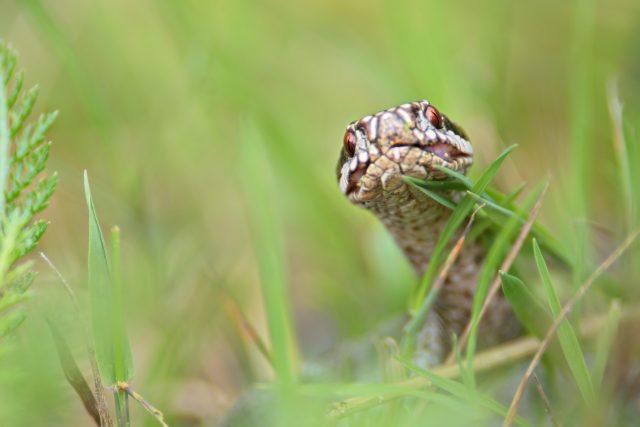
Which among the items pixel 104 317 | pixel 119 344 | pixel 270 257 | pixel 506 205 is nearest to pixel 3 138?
pixel 104 317

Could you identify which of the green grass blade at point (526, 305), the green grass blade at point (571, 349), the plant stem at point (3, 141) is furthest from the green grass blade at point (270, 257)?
the plant stem at point (3, 141)

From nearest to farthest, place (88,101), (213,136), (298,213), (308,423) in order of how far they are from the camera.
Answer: (308,423) → (88,101) → (298,213) → (213,136)

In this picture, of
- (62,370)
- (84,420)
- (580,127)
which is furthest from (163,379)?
(580,127)

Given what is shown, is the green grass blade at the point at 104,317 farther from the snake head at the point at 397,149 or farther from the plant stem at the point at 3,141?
the snake head at the point at 397,149

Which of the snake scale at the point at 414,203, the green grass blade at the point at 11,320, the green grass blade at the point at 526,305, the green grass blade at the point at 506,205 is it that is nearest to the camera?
the green grass blade at the point at 11,320

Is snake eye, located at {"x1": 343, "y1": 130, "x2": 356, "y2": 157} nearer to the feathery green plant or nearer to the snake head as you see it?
the snake head

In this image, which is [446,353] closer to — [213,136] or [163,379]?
[163,379]

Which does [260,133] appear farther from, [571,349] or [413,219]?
[571,349]
